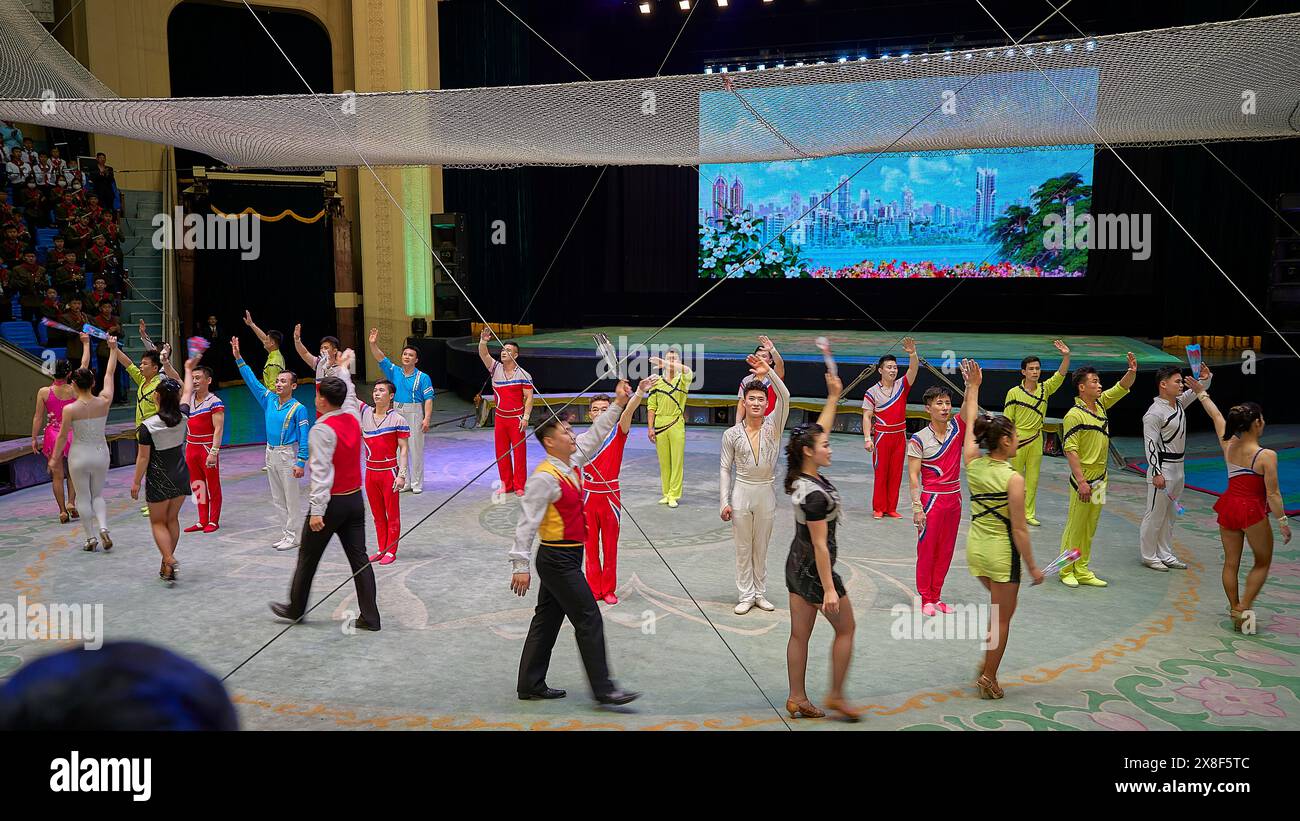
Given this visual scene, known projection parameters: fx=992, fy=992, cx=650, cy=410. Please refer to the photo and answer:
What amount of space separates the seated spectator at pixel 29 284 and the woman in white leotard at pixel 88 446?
6.48 metres

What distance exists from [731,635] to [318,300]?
16.9 metres

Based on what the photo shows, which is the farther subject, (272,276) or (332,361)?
(272,276)

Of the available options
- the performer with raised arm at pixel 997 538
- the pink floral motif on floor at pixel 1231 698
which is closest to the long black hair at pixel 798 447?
the performer with raised arm at pixel 997 538

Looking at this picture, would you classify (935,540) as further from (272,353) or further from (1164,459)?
(272,353)

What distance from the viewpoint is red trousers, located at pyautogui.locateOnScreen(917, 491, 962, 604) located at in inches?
263

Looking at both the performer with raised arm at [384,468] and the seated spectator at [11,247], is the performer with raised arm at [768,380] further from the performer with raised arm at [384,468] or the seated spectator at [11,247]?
the seated spectator at [11,247]

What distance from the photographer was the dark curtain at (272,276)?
63.8ft

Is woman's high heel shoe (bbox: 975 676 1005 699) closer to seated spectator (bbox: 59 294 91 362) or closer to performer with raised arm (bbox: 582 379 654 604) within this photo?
performer with raised arm (bbox: 582 379 654 604)

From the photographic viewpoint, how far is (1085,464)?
761 cm

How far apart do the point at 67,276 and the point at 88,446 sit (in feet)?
24.0

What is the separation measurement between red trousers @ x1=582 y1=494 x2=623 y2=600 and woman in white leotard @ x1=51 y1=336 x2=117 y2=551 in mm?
4207

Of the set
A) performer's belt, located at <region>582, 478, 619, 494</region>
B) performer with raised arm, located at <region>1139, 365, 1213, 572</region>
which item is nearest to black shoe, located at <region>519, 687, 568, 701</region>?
performer's belt, located at <region>582, 478, 619, 494</region>

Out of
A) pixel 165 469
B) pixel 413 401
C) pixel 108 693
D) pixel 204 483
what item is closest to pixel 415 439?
pixel 413 401

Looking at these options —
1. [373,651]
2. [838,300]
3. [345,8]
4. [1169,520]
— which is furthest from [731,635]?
[345,8]
